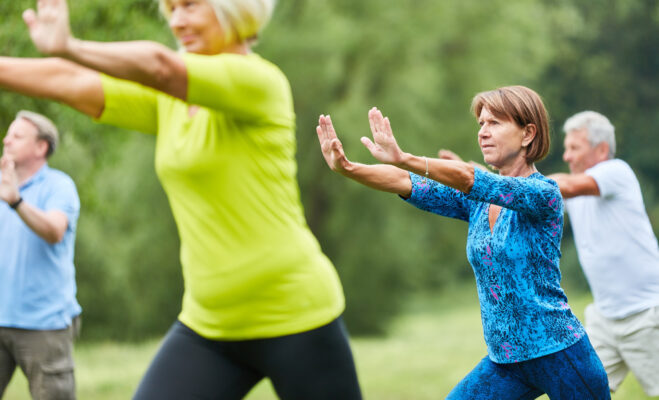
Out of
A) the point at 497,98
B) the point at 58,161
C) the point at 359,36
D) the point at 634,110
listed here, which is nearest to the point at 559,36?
the point at 634,110

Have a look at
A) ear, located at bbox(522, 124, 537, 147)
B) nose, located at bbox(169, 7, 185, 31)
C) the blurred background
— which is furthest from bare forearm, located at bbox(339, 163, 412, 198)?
the blurred background

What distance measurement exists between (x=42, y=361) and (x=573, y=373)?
114 inches

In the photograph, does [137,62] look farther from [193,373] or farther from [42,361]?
[42,361]

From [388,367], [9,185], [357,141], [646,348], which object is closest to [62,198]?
[9,185]

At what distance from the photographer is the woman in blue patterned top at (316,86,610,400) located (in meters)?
3.11

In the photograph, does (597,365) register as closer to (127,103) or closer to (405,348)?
(127,103)

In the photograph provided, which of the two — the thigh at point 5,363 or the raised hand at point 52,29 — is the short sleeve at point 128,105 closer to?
the raised hand at point 52,29

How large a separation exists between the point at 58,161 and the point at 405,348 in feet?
20.3

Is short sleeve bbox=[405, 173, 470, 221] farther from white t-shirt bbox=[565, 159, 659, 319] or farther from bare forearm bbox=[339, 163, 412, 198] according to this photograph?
white t-shirt bbox=[565, 159, 659, 319]

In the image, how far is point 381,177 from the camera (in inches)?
120

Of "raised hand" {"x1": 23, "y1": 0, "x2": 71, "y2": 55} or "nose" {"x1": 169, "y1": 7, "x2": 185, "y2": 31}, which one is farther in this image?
"nose" {"x1": 169, "y1": 7, "x2": 185, "y2": 31}

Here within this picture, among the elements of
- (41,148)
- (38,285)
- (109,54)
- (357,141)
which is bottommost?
(357,141)

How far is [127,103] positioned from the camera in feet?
8.92

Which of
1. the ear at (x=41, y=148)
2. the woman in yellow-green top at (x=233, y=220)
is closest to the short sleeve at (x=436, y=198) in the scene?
the woman in yellow-green top at (x=233, y=220)
